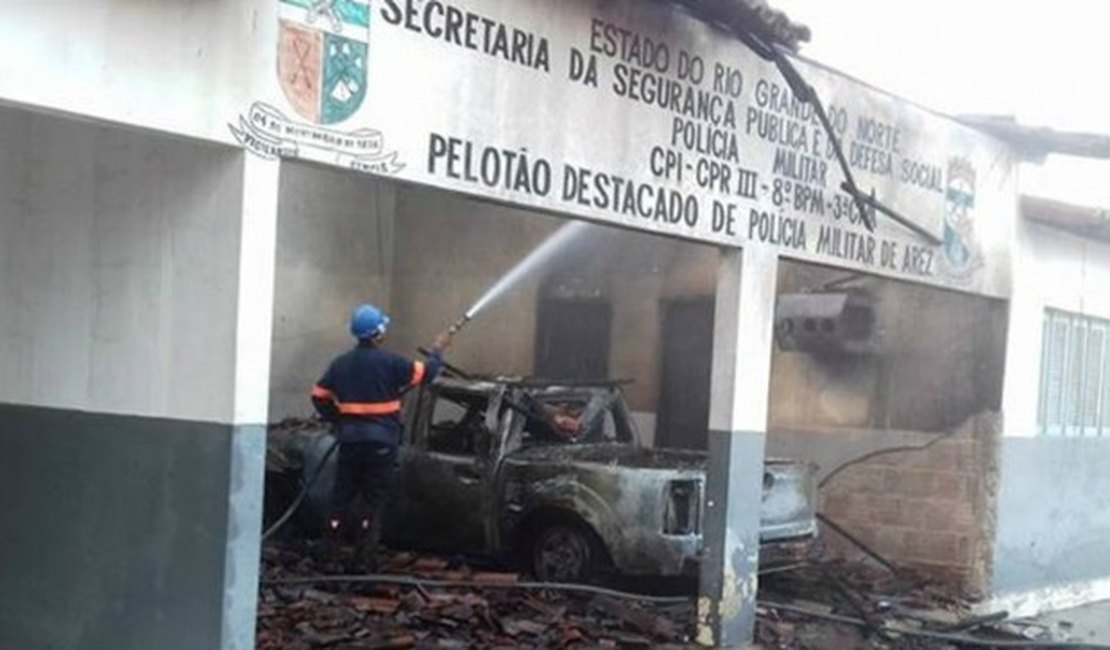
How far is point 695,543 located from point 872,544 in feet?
11.4

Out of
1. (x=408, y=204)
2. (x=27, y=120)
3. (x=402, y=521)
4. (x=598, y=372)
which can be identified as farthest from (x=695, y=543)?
(x=408, y=204)

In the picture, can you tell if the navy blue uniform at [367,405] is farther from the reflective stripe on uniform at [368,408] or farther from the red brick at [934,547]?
the red brick at [934,547]

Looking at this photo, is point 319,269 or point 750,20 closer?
point 750,20

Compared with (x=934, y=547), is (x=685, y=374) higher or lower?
higher

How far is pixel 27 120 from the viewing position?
21.3 feet

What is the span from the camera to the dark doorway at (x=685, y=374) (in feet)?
44.5

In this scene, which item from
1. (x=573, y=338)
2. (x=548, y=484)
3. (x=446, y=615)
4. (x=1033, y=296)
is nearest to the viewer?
(x=446, y=615)

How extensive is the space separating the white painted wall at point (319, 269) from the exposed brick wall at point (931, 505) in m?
5.93

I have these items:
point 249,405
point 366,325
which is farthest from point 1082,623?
point 249,405

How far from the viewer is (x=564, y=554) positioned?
10398 millimetres

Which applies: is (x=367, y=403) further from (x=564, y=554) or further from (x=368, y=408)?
(x=564, y=554)

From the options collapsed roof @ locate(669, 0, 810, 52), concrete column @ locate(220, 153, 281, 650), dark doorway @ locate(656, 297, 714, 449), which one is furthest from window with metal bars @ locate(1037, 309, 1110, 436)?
concrete column @ locate(220, 153, 281, 650)

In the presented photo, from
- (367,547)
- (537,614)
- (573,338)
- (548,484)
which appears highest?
(573,338)

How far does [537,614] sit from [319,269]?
742cm
